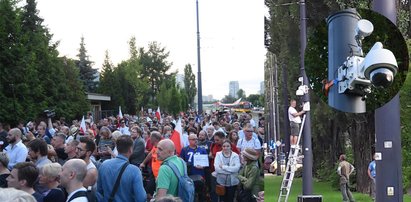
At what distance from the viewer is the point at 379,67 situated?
344cm

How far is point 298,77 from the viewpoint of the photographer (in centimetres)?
523

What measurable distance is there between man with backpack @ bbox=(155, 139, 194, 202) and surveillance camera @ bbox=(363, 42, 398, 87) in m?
3.16

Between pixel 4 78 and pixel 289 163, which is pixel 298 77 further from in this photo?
pixel 4 78

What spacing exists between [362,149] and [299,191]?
722 mm


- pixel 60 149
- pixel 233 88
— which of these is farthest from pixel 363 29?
pixel 60 149

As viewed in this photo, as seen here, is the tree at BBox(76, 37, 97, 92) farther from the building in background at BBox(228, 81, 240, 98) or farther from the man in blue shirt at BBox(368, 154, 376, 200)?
the man in blue shirt at BBox(368, 154, 376, 200)

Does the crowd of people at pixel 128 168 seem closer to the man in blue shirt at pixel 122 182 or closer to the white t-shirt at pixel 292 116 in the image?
the man in blue shirt at pixel 122 182

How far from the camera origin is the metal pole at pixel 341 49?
3902 mm

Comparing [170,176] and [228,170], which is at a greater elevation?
[170,176]

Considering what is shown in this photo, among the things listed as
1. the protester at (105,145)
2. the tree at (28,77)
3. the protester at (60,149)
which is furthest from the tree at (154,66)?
the protester at (60,149)

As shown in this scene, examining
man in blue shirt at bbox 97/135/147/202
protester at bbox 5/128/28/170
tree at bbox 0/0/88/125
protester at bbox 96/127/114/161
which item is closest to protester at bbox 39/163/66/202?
man in blue shirt at bbox 97/135/147/202

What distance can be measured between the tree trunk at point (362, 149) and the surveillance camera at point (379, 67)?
149cm

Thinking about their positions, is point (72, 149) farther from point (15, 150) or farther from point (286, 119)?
point (286, 119)

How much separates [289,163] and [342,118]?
3.47 ft
